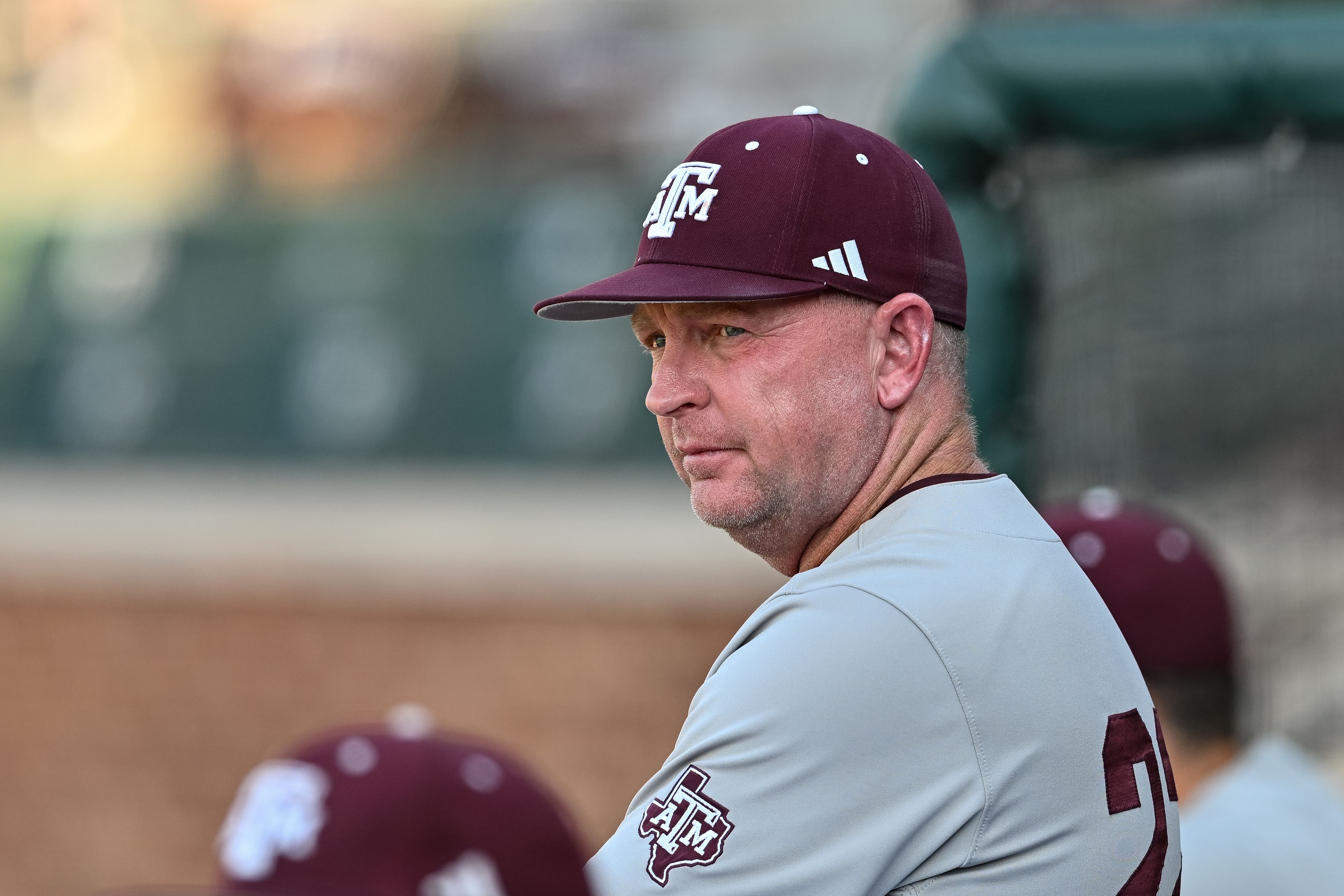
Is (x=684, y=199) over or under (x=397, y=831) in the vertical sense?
over

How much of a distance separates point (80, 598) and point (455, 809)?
8.21 metres

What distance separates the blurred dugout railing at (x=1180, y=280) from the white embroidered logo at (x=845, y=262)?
6.60 ft

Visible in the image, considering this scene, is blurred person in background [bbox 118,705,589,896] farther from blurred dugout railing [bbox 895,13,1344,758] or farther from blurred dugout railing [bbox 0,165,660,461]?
blurred dugout railing [bbox 0,165,660,461]

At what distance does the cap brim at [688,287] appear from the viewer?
1920mm

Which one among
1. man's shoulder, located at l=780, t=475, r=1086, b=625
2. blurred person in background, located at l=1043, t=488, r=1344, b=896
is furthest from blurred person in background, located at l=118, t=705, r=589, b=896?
blurred person in background, located at l=1043, t=488, r=1344, b=896

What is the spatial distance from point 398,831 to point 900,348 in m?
0.92

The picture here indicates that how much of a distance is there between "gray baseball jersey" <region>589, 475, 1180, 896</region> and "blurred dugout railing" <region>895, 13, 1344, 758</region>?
84.4 inches

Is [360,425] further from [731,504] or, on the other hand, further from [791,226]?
[791,226]

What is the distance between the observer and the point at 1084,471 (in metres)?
4.27

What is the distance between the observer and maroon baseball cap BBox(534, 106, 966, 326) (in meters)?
1.94

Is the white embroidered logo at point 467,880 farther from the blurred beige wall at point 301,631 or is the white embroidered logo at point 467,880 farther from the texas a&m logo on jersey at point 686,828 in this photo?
the blurred beige wall at point 301,631

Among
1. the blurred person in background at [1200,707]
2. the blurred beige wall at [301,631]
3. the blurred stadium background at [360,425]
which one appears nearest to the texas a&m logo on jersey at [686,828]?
the blurred person in background at [1200,707]

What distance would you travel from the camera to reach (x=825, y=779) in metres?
1.69

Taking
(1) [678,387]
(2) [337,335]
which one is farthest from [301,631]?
(1) [678,387]
